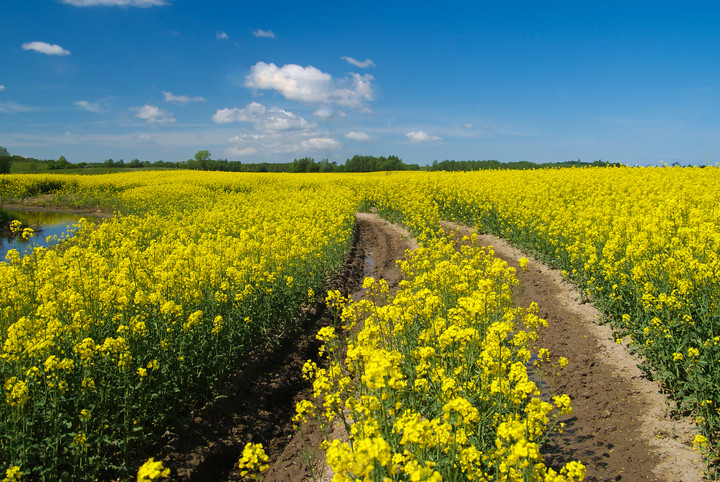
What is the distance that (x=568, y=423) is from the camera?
559 cm

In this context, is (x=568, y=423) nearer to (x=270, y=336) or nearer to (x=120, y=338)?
(x=270, y=336)

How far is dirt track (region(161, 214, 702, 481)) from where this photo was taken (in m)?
4.84

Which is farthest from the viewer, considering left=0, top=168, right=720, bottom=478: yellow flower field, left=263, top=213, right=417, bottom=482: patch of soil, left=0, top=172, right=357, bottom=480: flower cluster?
left=263, top=213, right=417, bottom=482: patch of soil

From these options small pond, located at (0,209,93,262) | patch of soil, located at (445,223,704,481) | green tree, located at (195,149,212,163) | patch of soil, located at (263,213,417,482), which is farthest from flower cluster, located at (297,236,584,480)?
green tree, located at (195,149,212,163)

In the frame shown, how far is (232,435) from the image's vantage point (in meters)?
5.71

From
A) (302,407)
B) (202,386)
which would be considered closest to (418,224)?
(202,386)

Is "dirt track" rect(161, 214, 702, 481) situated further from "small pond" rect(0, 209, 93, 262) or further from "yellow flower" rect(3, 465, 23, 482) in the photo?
"small pond" rect(0, 209, 93, 262)

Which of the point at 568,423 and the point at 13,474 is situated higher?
the point at 13,474

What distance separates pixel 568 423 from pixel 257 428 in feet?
13.6

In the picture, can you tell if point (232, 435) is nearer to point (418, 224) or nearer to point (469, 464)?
point (469, 464)

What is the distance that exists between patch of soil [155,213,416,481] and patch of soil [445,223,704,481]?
119 inches

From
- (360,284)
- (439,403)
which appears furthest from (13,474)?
(360,284)

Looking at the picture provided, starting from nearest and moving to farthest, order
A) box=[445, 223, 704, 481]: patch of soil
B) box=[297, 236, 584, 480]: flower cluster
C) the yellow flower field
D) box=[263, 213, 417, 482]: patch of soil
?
box=[297, 236, 584, 480]: flower cluster < the yellow flower field < box=[445, 223, 704, 481]: patch of soil < box=[263, 213, 417, 482]: patch of soil

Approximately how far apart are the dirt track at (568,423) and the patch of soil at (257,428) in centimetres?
1
